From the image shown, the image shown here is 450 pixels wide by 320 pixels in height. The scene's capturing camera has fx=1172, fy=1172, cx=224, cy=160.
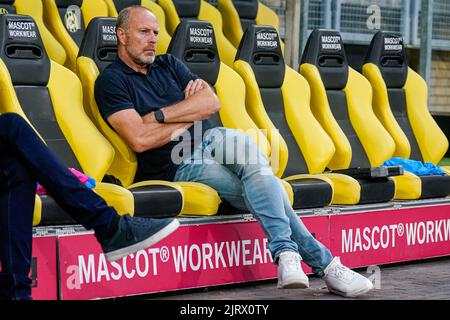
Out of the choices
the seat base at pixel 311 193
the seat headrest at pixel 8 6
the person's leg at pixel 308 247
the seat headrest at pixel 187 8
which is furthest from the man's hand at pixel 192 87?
the seat headrest at pixel 187 8

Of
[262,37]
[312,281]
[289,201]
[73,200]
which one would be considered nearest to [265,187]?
[289,201]

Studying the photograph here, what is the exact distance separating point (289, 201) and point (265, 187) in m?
0.27

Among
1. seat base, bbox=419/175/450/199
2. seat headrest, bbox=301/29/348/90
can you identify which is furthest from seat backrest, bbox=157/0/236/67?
seat base, bbox=419/175/450/199

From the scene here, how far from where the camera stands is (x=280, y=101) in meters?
6.57

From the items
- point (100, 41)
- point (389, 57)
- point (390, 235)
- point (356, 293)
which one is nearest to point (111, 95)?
point (100, 41)

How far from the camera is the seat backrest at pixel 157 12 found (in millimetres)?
7520

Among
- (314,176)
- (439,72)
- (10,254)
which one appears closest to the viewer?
(10,254)

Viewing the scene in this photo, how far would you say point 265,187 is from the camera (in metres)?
4.97

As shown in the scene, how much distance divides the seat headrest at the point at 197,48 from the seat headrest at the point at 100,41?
0.40 m

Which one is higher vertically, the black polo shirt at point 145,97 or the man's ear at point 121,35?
the man's ear at point 121,35

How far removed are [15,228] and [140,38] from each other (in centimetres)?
169

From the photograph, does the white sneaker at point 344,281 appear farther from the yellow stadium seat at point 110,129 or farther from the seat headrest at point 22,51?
the seat headrest at point 22,51

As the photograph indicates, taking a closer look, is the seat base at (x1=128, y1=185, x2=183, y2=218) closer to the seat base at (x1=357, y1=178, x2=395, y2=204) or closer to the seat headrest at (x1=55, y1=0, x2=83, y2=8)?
the seat base at (x1=357, y1=178, x2=395, y2=204)

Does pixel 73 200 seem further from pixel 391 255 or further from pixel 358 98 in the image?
pixel 358 98
